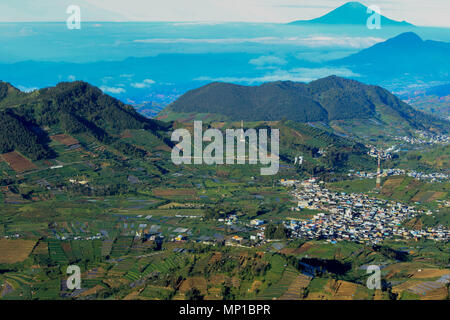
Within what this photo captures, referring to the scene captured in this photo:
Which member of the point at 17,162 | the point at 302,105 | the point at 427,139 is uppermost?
the point at 302,105

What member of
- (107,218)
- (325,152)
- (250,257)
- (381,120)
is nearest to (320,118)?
(381,120)

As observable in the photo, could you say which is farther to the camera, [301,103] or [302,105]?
[301,103]

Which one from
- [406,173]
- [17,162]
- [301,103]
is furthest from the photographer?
[301,103]

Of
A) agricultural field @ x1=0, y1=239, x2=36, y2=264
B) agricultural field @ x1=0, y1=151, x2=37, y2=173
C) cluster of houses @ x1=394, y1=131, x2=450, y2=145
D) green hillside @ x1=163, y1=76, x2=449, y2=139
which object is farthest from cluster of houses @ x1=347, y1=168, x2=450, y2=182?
agricultural field @ x1=0, y1=239, x2=36, y2=264

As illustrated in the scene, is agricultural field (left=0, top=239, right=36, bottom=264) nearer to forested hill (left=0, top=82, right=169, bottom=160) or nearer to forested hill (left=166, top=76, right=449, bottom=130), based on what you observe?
forested hill (left=0, top=82, right=169, bottom=160)

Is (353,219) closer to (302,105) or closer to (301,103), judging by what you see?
(302,105)

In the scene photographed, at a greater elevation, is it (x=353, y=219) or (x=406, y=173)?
(x=353, y=219)

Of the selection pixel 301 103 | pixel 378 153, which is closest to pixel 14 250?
pixel 378 153

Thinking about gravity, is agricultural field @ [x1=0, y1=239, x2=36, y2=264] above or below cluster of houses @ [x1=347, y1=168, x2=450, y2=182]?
above
